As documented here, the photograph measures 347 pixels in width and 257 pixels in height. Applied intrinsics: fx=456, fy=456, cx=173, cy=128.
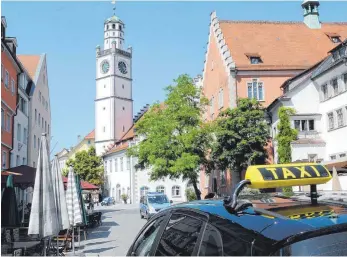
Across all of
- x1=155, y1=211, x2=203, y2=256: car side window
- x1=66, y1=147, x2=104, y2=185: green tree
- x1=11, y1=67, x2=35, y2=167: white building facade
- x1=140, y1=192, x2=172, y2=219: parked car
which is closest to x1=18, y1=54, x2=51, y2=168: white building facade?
x1=11, y1=67, x2=35, y2=167: white building facade

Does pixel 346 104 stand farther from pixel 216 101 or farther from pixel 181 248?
pixel 181 248

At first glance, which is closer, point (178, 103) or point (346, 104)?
point (346, 104)

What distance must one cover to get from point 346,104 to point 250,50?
15887 mm

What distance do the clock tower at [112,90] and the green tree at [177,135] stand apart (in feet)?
155

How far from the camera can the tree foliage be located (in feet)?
104

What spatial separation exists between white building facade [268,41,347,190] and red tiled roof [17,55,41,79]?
73.7 feet

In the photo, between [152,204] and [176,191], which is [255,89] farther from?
[176,191]

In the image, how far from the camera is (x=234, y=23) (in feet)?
154

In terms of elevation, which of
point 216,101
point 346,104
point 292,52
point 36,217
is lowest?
point 36,217

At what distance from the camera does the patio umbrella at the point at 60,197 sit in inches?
486

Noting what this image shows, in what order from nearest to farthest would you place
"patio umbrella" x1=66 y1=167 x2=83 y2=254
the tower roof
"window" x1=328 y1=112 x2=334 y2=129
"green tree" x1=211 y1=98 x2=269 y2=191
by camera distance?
1. "patio umbrella" x1=66 y1=167 x2=83 y2=254
2. "window" x1=328 y1=112 x2=334 y2=129
3. "green tree" x1=211 y1=98 x2=269 y2=191
4. the tower roof

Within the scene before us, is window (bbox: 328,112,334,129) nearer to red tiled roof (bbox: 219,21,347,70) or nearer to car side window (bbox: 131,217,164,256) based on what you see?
Answer: red tiled roof (bbox: 219,21,347,70)

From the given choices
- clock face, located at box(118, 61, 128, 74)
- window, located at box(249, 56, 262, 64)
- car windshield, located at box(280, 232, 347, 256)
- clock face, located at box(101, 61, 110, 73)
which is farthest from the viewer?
clock face, located at box(118, 61, 128, 74)

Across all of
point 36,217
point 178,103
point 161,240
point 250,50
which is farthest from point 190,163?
point 161,240
